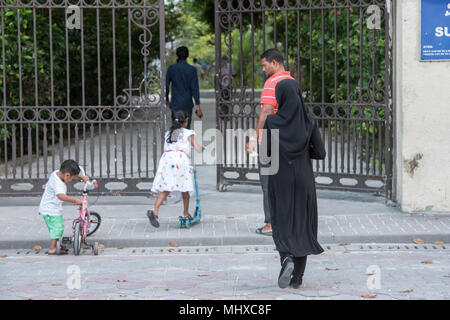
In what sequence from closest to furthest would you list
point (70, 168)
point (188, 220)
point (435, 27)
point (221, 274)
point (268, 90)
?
point (221, 274)
point (268, 90)
point (70, 168)
point (188, 220)
point (435, 27)

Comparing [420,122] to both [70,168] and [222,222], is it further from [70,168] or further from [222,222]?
[70,168]

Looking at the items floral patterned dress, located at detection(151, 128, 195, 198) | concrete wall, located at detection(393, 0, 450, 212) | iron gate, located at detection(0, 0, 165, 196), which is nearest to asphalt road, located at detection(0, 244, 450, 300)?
floral patterned dress, located at detection(151, 128, 195, 198)

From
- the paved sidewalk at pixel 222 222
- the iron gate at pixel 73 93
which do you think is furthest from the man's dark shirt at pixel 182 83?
the paved sidewalk at pixel 222 222

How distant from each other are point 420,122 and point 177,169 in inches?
119

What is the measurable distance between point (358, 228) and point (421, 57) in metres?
2.27

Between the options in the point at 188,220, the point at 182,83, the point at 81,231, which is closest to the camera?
A: the point at 81,231

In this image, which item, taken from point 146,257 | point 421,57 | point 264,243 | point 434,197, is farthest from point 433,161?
point 146,257

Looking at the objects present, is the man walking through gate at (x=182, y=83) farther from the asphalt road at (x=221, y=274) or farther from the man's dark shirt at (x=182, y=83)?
the asphalt road at (x=221, y=274)

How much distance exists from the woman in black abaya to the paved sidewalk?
7.50ft

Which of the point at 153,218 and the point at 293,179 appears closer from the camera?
the point at 293,179

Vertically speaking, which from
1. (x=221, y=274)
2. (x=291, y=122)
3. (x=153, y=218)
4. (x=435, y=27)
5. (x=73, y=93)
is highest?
(x=435, y=27)

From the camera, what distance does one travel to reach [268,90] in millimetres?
8680

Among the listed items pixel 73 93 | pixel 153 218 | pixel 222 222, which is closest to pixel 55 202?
pixel 153 218

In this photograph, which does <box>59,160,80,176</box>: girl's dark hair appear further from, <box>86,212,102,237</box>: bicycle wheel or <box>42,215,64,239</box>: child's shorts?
<box>86,212,102,237</box>: bicycle wheel
